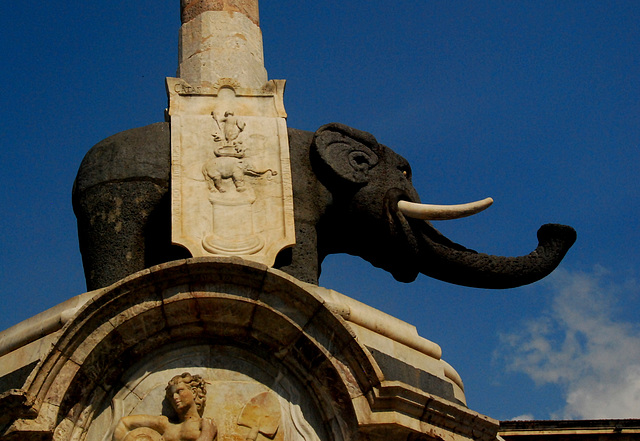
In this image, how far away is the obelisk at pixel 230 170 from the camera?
10.4 meters

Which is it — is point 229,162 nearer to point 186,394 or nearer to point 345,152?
point 345,152

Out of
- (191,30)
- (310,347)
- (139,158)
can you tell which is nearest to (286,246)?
(310,347)

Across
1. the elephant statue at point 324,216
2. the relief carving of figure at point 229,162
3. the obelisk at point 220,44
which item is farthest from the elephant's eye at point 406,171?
the obelisk at point 220,44

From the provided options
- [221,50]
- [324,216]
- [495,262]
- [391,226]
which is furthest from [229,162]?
[495,262]

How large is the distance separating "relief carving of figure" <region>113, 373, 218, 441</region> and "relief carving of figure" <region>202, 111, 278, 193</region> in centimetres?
223

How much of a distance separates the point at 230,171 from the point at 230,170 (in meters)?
0.01

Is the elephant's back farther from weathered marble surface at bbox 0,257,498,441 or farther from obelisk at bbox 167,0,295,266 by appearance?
weathered marble surface at bbox 0,257,498,441

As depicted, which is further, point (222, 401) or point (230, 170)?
point (230, 170)

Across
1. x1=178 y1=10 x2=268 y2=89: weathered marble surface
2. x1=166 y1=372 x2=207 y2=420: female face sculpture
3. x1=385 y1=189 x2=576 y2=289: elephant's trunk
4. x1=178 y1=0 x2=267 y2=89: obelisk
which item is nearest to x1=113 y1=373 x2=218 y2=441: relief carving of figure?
x1=166 y1=372 x2=207 y2=420: female face sculpture

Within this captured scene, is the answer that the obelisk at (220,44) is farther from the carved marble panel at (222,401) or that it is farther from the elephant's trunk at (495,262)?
the carved marble panel at (222,401)

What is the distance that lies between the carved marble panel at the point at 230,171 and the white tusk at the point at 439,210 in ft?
4.60

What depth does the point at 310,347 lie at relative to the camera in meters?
9.66

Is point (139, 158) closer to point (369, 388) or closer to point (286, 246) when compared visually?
point (286, 246)

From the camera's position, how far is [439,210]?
11523 mm
